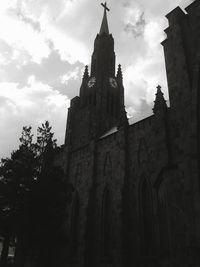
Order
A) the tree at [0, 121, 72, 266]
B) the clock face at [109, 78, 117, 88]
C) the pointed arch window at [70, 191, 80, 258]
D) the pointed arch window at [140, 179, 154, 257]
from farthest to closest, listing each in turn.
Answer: the clock face at [109, 78, 117, 88] → the pointed arch window at [70, 191, 80, 258] → the pointed arch window at [140, 179, 154, 257] → the tree at [0, 121, 72, 266]

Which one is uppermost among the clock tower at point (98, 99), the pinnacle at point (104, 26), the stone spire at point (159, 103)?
the pinnacle at point (104, 26)

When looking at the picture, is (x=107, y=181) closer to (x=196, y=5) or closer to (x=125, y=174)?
(x=125, y=174)

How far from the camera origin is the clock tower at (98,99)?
4116 centimetres

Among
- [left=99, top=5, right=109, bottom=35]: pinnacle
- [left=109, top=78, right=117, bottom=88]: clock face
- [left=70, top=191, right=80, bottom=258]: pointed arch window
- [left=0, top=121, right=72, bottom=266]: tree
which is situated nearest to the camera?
[left=0, top=121, right=72, bottom=266]: tree

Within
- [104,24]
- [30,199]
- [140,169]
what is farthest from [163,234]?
[104,24]

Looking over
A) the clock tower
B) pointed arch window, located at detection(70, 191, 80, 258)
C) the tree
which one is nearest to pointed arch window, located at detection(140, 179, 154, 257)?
the tree

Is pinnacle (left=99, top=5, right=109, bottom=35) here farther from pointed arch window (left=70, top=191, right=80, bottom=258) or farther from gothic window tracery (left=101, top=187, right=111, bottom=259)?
gothic window tracery (left=101, top=187, right=111, bottom=259)

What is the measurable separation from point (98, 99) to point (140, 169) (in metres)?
22.2

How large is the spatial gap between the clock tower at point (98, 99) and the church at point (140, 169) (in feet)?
0.66

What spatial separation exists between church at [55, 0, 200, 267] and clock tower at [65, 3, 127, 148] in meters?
0.20

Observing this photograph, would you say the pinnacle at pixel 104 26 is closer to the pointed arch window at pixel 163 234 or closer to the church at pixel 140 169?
the church at pixel 140 169

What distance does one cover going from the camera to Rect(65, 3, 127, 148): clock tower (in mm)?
41156

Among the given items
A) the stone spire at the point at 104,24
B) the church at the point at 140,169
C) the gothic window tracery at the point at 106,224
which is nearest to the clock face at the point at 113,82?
the church at the point at 140,169

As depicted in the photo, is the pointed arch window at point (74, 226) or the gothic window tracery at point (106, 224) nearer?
the gothic window tracery at point (106, 224)
